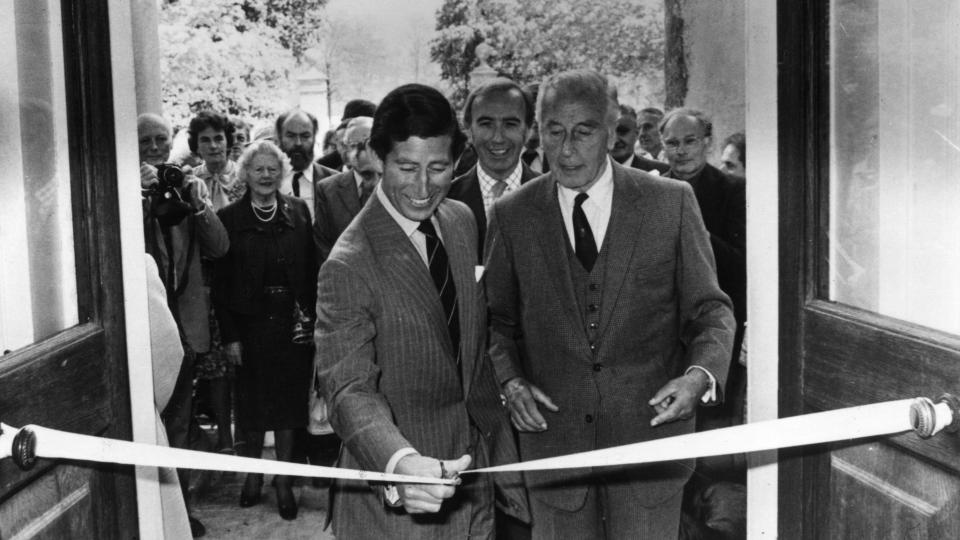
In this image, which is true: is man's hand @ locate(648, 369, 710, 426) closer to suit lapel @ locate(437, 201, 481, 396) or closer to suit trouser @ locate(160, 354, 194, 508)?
suit lapel @ locate(437, 201, 481, 396)

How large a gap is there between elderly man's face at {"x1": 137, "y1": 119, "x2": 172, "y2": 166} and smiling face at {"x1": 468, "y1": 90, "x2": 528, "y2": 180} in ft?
5.94

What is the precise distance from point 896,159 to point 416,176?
1.23m

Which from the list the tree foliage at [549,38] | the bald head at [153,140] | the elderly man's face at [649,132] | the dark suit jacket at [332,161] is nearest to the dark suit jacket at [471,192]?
the bald head at [153,140]

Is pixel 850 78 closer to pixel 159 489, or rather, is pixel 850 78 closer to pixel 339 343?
pixel 339 343

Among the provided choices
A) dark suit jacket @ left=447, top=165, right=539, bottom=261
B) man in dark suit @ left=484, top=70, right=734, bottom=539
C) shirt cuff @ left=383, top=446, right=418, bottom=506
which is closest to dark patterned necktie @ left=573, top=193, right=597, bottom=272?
man in dark suit @ left=484, top=70, right=734, bottom=539

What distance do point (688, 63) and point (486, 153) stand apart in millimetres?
8272

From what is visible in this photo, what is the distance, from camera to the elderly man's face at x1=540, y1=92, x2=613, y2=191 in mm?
3207

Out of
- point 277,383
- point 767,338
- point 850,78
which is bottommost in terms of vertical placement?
point 277,383

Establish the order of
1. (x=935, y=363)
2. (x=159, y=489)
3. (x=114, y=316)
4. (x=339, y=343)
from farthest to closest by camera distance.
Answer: (x=159, y=489) < (x=114, y=316) < (x=339, y=343) < (x=935, y=363)

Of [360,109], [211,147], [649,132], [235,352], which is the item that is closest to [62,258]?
[235,352]

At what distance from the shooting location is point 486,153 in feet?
16.7

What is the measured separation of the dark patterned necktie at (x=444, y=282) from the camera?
2.64m

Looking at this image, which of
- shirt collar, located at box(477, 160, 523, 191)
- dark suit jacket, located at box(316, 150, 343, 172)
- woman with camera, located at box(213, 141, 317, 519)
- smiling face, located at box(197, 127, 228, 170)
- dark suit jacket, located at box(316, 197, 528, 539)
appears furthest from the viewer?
dark suit jacket, located at box(316, 150, 343, 172)

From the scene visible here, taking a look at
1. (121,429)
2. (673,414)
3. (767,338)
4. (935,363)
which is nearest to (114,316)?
(121,429)
